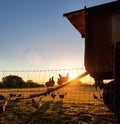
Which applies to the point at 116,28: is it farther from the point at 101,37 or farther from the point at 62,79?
the point at 62,79

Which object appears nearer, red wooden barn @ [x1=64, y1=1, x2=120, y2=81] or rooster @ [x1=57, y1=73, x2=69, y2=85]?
red wooden barn @ [x1=64, y1=1, x2=120, y2=81]

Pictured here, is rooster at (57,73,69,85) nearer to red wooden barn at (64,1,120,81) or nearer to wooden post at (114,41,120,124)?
red wooden barn at (64,1,120,81)

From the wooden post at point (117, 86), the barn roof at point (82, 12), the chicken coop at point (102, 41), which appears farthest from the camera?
the barn roof at point (82, 12)

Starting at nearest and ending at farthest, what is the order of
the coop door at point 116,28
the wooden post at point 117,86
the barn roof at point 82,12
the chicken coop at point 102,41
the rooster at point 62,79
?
the wooden post at point 117,86 < the coop door at point 116,28 < the chicken coop at point 102,41 < the barn roof at point 82,12 < the rooster at point 62,79

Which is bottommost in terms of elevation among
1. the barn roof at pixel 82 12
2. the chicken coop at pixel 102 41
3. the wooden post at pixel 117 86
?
the wooden post at pixel 117 86

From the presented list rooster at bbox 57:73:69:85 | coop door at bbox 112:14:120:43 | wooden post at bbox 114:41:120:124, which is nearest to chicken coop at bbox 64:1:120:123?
coop door at bbox 112:14:120:43

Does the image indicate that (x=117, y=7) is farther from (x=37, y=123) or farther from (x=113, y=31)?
(x=37, y=123)

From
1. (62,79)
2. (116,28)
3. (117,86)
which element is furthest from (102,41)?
(117,86)

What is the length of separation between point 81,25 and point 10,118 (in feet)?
24.8

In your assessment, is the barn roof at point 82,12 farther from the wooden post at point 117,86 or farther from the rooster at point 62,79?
the wooden post at point 117,86

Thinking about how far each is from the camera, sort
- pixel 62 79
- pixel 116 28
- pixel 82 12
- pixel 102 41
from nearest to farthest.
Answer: pixel 116 28
pixel 102 41
pixel 82 12
pixel 62 79

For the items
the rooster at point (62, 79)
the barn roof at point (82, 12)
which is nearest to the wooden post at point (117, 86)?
the barn roof at point (82, 12)

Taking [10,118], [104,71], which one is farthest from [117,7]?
[10,118]

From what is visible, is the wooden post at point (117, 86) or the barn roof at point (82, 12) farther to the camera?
the barn roof at point (82, 12)
